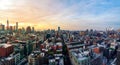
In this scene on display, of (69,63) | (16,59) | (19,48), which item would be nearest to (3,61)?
(16,59)

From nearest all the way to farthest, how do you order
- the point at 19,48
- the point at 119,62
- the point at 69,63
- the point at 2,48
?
the point at 119,62 < the point at 69,63 < the point at 2,48 < the point at 19,48

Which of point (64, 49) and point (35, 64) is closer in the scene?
point (35, 64)

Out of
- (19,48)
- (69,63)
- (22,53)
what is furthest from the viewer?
(19,48)

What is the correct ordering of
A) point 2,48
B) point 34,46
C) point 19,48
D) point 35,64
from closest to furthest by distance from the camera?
point 35,64, point 2,48, point 19,48, point 34,46

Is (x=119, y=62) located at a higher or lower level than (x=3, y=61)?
higher

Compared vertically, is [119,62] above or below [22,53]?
above

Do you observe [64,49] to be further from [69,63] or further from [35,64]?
[35,64]

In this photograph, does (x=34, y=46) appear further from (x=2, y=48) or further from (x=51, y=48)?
(x=2, y=48)

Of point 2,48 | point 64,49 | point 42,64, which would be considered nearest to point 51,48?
point 64,49

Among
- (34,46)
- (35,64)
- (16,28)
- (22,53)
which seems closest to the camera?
(35,64)
